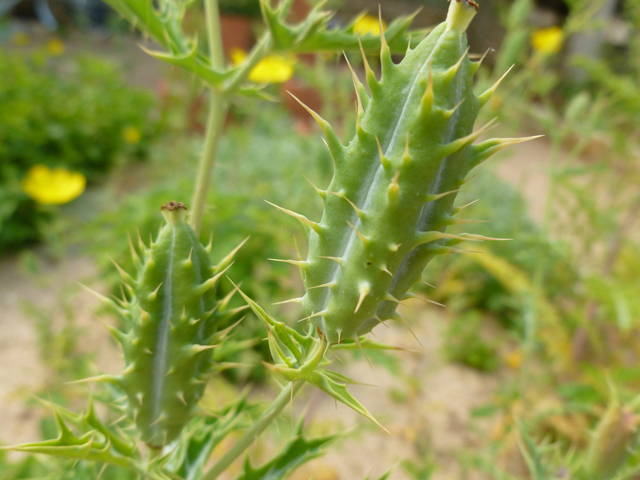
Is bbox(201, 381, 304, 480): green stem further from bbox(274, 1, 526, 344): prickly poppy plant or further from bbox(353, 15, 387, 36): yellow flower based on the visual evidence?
bbox(353, 15, 387, 36): yellow flower

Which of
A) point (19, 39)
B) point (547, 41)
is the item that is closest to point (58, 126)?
point (19, 39)

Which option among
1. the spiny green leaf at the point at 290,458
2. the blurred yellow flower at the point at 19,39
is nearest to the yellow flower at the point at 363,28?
the spiny green leaf at the point at 290,458

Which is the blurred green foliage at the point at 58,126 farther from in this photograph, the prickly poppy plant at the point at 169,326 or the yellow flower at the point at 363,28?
the prickly poppy plant at the point at 169,326

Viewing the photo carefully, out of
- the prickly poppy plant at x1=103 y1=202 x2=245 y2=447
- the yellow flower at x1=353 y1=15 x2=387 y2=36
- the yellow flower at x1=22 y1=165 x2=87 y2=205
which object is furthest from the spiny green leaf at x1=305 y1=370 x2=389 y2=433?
the yellow flower at x1=22 y1=165 x2=87 y2=205

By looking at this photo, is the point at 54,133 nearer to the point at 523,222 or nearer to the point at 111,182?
the point at 111,182

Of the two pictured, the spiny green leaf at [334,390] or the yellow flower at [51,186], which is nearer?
the spiny green leaf at [334,390]

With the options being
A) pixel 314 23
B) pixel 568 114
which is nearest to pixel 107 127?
pixel 568 114
